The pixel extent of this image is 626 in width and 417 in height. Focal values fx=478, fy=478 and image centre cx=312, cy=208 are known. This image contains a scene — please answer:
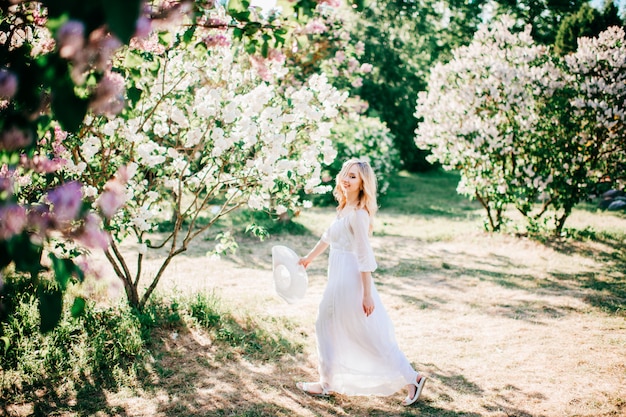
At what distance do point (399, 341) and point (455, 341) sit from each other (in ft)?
1.90

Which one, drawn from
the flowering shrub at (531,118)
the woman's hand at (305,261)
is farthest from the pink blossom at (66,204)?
the flowering shrub at (531,118)

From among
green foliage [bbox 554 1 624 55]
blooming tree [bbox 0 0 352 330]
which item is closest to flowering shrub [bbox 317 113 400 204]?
blooming tree [bbox 0 0 352 330]

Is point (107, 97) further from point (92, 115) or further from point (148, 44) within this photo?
point (92, 115)

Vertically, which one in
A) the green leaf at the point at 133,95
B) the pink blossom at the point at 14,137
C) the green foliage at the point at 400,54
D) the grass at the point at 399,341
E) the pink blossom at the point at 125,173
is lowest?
the grass at the point at 399,341

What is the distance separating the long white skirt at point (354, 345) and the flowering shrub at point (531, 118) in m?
6.01

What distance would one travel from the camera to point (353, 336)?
369 cm

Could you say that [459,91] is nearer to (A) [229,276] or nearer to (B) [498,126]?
(B) [498,126]

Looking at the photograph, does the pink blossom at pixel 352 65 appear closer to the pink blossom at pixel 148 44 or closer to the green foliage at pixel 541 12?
the pink blossom at pixel 148 44

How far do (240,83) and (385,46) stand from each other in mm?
18225

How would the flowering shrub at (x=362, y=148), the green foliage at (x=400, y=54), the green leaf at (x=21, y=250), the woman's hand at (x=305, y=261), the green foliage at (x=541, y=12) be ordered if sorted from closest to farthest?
the green leaf at (x=21, y=250), the woman's hand at (x=305, y=261), the flowering shrub at (x=362, y=148), the green foliage at (x=400, y=54), the green foliage at (x=541, y=12)

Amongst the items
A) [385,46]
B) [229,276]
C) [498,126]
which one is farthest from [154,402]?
[385,46]

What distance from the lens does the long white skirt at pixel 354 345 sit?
12.0 feet

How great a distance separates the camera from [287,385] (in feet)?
13.1

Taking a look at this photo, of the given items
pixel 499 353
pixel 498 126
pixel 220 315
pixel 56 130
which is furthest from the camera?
pixel 498 126
